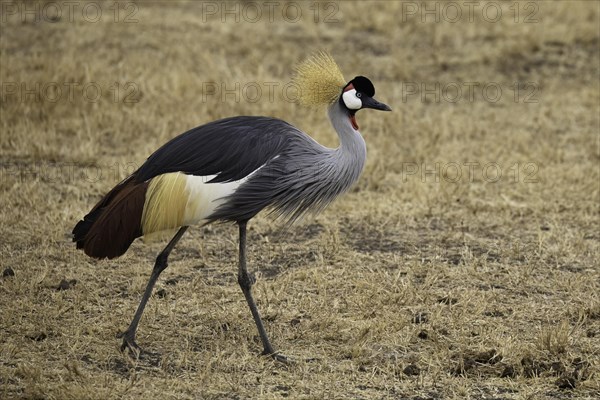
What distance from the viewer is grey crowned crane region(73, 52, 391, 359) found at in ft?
16.3

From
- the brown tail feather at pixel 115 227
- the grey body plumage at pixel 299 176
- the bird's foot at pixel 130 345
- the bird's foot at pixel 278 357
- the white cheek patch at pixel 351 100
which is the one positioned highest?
the white cheek patch at pixel 351 100

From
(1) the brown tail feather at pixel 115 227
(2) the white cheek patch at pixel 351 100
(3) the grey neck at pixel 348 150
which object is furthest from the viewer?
(2) the white cheek patch at pixel 351 100

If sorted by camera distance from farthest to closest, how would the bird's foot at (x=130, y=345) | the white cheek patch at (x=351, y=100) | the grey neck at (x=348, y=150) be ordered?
the white cheek patch at (x=351, y=100)
the grey neck at (x=348, y=150)
the bird's foot at (x=130, y=345)

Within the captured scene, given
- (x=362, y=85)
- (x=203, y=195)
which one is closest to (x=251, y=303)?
(x=203, y=195)

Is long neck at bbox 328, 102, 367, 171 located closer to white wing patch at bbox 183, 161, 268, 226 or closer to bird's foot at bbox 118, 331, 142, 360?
white wing patch at bbox 183, 161, 268, 226

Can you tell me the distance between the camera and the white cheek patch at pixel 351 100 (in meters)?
5.38

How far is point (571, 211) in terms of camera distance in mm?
7516

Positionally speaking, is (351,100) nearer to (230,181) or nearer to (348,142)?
(348,142)

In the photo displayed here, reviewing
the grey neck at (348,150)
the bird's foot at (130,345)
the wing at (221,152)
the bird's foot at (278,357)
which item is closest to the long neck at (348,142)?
the grey neck at (348,150)

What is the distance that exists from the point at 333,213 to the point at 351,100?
2195 mm

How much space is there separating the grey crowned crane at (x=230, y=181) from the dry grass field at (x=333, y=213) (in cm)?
44

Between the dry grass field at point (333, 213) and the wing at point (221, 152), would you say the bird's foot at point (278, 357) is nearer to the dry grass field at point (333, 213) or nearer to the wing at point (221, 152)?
the dry grass field at point (333, 213)

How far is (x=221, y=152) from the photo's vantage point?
5102 mm

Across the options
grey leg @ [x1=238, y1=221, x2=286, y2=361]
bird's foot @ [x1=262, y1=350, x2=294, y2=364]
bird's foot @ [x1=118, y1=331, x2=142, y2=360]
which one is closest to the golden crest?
grey leg @ [x1=238, y1=221, x2=286, y2=361]
